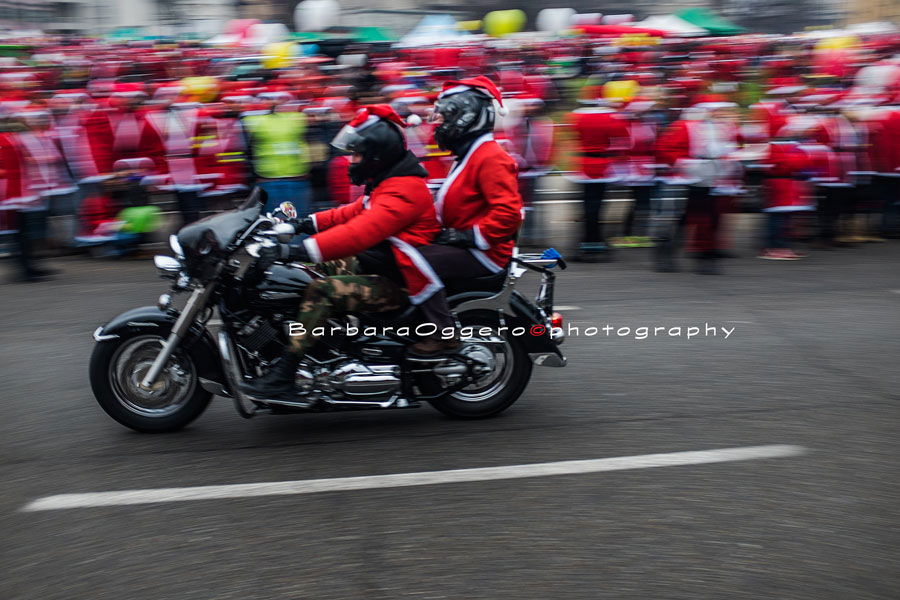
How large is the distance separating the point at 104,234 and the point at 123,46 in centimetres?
1165

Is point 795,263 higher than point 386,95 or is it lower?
lower

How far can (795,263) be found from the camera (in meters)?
10.3

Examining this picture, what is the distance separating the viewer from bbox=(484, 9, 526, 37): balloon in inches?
1072

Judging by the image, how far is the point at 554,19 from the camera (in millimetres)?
27172

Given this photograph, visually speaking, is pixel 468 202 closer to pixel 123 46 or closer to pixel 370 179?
pixel 370 179

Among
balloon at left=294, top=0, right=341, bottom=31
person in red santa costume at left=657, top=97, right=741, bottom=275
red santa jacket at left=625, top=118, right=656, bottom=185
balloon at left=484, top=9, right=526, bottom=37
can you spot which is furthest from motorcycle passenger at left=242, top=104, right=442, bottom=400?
balloon at left=484, top=9, right=526, bottom=37

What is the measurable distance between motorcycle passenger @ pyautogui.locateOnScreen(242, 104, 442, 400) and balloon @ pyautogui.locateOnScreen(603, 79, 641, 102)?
630cm

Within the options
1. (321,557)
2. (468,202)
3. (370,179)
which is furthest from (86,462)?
(468,202)

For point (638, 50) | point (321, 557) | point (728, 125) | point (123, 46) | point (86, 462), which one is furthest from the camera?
point (123, 46)

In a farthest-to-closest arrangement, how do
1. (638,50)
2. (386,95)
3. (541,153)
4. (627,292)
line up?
1. (638,50)
2. (386,95)
3. (541,153)
4. (627,292)

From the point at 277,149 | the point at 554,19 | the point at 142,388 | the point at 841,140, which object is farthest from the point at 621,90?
the point at 554,19

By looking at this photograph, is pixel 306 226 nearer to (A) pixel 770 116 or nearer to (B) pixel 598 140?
(B) pixel 598 140

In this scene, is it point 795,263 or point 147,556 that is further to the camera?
point 795,263

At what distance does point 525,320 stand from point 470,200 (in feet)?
2.36
